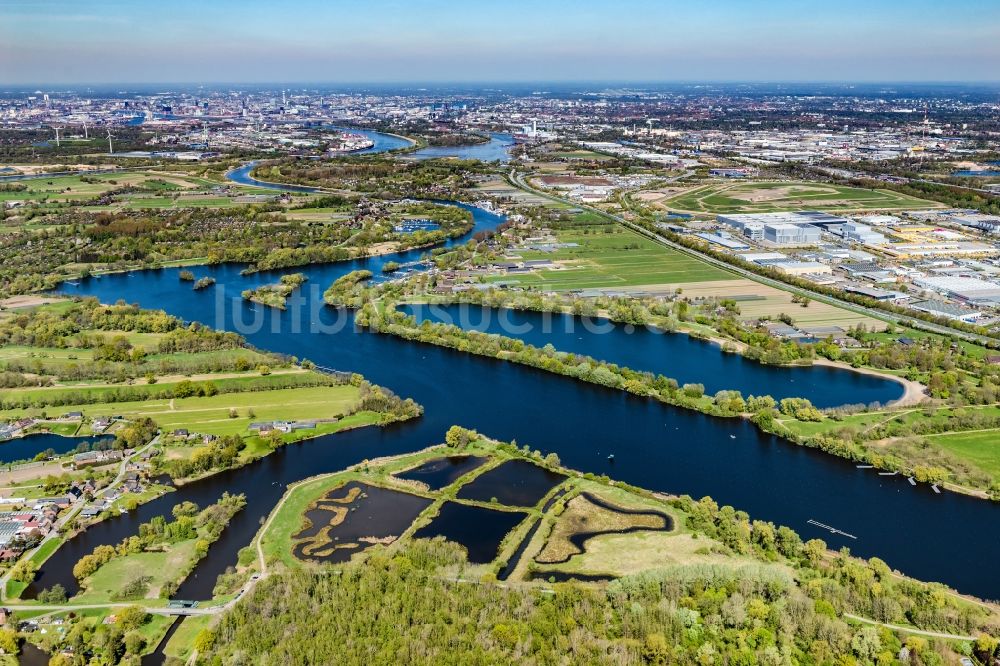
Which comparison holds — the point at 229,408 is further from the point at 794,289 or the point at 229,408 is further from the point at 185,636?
the point at 794,289

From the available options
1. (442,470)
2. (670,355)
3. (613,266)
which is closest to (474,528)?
(442,470)

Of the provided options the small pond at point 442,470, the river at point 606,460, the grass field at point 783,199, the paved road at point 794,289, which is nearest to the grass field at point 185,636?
the river at point 606,460

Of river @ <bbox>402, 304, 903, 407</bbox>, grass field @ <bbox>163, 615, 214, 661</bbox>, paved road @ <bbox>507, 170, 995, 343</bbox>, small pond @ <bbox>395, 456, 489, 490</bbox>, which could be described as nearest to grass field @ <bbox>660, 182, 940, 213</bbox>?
paved road @ <bbox>507, 170, 995, 343</bbox>

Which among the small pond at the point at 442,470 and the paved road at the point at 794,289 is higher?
the paved road at the point at 794,289

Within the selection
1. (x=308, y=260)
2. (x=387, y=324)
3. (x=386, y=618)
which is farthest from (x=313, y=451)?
(x=308, y=260)

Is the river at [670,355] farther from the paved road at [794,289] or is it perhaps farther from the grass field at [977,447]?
the paved road at [794,289]

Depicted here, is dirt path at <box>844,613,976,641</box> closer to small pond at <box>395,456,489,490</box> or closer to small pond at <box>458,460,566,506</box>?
small pond at <box>458,460,566,506</box>
